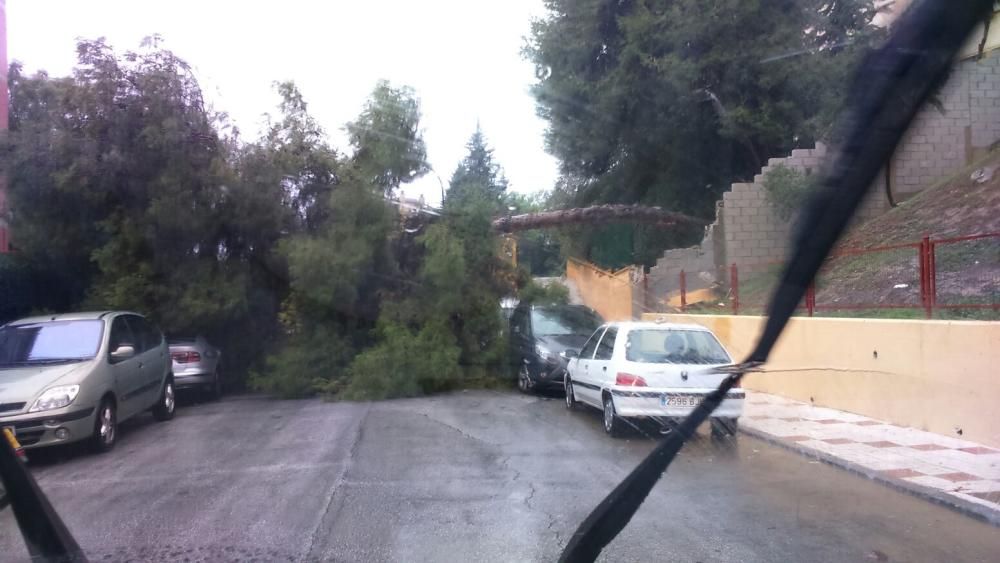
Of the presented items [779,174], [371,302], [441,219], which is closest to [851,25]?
[779,174]

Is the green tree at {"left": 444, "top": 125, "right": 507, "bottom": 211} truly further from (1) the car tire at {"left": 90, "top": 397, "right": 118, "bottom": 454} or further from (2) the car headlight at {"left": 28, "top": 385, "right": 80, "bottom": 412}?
(2) the car headlight at {"left": 28, "top": 385, "right": 80, "bottom": 412}

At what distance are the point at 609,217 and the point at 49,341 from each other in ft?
41.4

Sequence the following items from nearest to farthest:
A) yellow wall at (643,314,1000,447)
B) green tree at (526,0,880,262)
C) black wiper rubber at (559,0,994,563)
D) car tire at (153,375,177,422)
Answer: black wiper rubber at (559,0,994,563) → yellow wall at (643,314,1000,447) → car tire at (153,375,177,422) → green tree at (526,0,880,262)

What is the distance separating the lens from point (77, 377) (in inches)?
390

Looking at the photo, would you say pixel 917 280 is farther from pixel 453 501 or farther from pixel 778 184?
pixel 453 501

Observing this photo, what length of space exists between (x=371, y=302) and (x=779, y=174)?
8454mm

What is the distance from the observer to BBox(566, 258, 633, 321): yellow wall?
64.7ft

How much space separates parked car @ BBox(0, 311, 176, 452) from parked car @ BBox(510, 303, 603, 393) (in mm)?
5998

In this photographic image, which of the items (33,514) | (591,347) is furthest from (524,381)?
(33,514)

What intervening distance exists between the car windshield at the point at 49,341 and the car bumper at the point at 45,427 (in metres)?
1.21

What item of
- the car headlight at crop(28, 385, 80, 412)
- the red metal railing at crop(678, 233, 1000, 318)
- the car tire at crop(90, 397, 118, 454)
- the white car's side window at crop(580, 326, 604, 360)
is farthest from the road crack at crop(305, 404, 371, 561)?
the red metal railing at crop(678, 233, 1000, 318)

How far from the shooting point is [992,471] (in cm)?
833

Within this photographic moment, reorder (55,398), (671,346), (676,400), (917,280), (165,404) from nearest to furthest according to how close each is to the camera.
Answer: (55,398) < (676,400) < (671,346) < (917,280) < (165,404)

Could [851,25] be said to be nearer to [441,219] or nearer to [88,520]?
[441,219]
